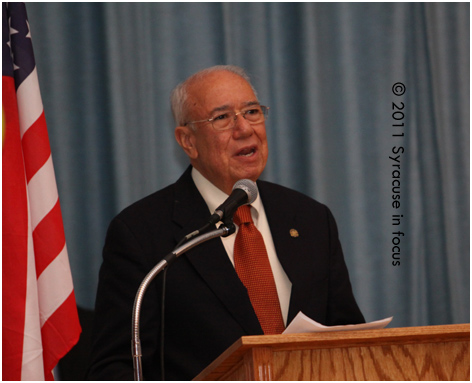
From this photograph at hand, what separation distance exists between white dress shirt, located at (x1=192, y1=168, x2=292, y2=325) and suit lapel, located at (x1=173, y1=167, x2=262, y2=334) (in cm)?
5

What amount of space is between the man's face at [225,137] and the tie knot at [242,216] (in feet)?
0.47

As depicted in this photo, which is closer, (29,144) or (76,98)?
(29,144)

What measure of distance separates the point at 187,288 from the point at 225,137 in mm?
680

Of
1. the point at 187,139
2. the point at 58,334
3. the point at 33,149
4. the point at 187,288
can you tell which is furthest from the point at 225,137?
the point at 58,334

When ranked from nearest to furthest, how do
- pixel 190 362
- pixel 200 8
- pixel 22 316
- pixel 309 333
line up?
pixel 309 333 < pixel 190 362 < pixel 22 316 < pixel 200 8

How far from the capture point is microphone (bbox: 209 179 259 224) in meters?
1.81

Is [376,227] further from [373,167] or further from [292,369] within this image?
[292,369]

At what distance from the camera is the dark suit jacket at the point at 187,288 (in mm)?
2365

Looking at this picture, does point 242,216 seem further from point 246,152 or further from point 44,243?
point 44,243

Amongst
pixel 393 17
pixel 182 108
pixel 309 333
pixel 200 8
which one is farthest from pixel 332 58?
pixel 309 333

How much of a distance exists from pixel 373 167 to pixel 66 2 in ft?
6.15

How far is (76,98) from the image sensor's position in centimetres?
342

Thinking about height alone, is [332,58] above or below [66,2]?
below

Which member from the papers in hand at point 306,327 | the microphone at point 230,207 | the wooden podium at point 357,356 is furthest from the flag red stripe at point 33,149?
the papers in hand at point 306,327
